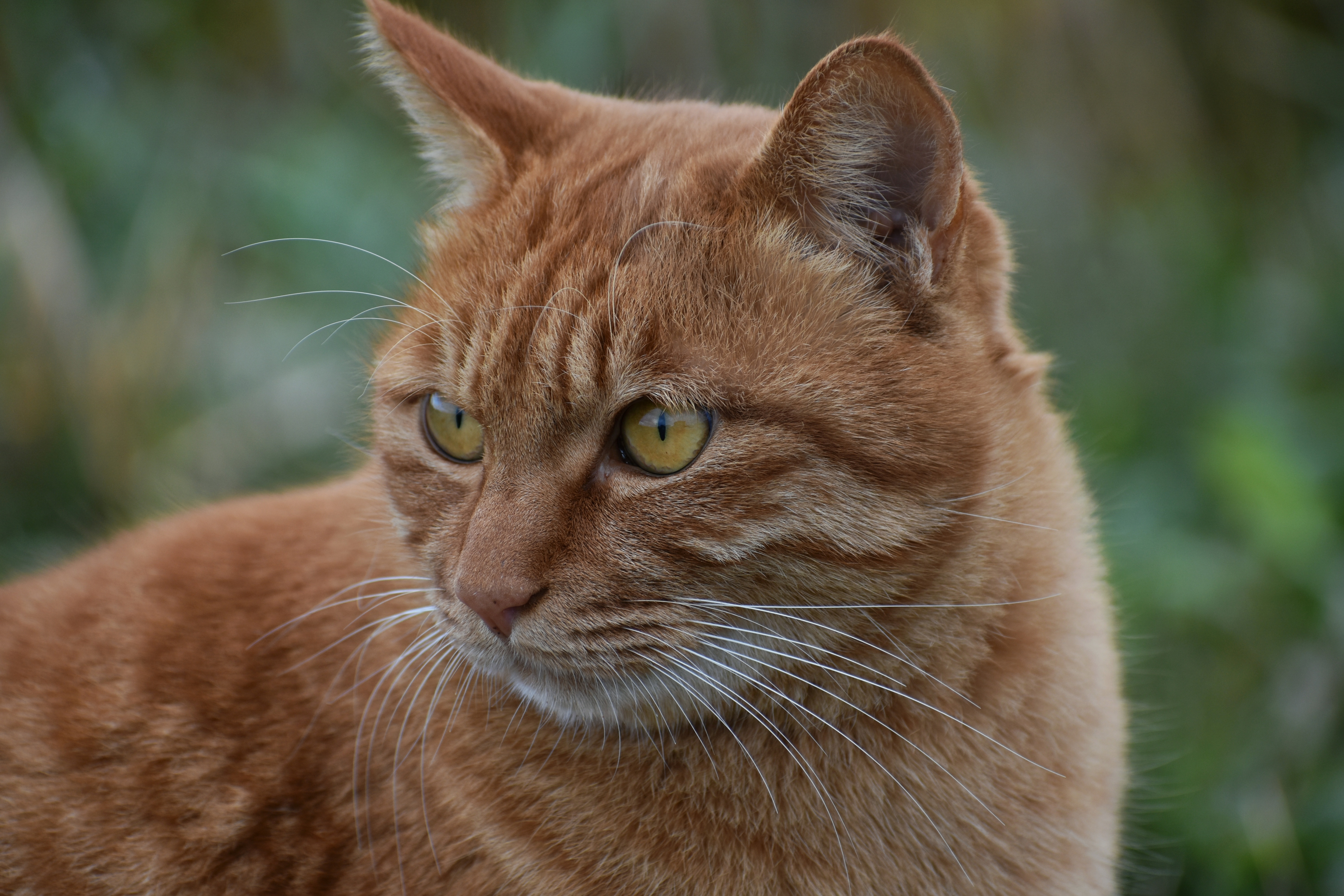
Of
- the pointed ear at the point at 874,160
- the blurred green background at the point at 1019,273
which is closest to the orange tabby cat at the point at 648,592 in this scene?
the pointed ear at the point at 874,160

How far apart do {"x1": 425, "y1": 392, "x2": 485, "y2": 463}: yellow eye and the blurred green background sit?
62 cm

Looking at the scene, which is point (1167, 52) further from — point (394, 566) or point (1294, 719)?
point (394, 566)

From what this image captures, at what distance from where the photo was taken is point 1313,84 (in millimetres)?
4902

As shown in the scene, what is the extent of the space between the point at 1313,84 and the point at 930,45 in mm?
1809

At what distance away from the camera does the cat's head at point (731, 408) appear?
1.46 m

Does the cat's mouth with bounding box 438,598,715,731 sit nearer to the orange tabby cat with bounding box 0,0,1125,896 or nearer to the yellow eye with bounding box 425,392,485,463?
the orange tabby cat with bounding box 0,0,1125,896

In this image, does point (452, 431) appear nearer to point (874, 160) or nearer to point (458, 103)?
point (458, 103)

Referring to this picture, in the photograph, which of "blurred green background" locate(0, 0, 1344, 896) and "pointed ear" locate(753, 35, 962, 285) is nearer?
"pointed ear" locate(753, 35, 962, 285)

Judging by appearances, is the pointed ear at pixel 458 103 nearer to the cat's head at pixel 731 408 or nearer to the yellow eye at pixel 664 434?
the cat's head at pixel 731 408

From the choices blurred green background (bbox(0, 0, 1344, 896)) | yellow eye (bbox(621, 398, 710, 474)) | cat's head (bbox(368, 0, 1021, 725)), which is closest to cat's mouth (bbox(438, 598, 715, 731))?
cat's head (bbox(368, 0, 1021, 725))

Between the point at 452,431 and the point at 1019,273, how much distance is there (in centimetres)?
146

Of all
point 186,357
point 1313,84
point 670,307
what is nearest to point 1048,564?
point 670,307

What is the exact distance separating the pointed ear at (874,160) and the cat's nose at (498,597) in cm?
64

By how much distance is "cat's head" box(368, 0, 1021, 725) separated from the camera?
146 cm
